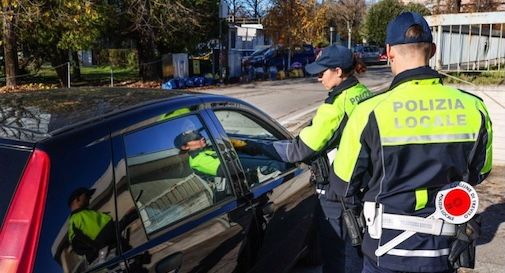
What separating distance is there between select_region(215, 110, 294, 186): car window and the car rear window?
1.32 metres

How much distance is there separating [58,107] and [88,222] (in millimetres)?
779

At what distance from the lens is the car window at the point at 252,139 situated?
10.6 feet

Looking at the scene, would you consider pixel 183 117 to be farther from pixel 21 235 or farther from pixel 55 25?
pixel 55 25

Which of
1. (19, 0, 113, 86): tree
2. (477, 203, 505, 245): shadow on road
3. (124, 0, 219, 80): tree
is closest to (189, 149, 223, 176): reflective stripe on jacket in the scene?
(477, 203, 505, 245): shadow on road

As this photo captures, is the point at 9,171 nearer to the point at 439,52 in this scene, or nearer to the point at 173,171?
the point at 173,171

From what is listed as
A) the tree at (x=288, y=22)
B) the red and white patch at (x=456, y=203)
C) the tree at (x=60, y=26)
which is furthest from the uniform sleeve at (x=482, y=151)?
the tree at (x=288, y=22)

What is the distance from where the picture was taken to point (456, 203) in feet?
7.03

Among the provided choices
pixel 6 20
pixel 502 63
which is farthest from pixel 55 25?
pixel 502 63

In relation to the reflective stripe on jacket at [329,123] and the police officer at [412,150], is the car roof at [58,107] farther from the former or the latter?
the police officer at [412,150]

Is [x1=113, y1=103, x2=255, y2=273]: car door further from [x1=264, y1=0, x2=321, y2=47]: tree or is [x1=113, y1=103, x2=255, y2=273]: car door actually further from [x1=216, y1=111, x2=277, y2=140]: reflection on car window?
[x1=264, y1=0, x2=321, y2=47]: tree

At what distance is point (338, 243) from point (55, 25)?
Result: 1779 cm

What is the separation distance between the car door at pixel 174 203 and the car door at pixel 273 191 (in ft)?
0.78

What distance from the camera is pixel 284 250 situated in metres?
3.39

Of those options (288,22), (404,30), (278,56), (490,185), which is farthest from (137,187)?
(278,56)
